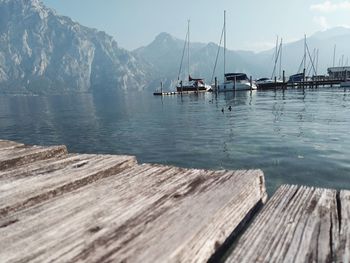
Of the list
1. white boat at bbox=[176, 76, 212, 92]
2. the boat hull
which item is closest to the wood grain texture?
the boat hull

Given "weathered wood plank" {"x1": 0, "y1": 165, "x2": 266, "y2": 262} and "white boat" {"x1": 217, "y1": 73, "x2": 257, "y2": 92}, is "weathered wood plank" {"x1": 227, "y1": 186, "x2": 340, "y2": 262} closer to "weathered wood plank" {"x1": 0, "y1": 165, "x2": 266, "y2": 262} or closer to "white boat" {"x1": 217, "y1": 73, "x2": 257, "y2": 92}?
"weathered wood plank" {"x1": 0, "y1": 165, "x2": 266, "y2": 262}

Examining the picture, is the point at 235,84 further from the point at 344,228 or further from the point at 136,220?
the point at 136,220

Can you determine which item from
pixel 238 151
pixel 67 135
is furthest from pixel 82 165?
pixel 67 135

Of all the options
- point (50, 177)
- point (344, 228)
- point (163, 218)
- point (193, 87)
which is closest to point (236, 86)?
point (193, 87)

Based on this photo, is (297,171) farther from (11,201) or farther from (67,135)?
(67,135)

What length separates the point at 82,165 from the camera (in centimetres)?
349

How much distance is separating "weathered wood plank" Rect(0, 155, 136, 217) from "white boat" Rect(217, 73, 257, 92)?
297 ft

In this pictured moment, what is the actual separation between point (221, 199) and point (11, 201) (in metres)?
1.57

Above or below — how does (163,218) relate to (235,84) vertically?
above

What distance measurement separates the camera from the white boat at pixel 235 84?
303 feet

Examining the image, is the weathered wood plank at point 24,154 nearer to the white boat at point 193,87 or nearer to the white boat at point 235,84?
the white boat at point 235,84

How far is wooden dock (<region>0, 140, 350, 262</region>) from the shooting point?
1723 mm

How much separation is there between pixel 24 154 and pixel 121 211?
231 centimetres

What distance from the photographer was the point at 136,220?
6.70ft
